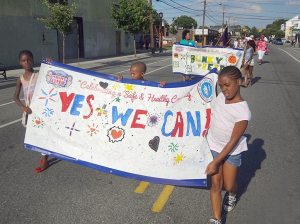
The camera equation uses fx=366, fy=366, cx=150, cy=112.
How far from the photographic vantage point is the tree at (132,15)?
105 ft

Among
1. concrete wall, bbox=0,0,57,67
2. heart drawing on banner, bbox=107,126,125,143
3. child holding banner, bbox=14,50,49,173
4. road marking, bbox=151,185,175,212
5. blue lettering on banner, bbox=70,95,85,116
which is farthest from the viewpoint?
concrete wall, bbox=0,0,57,67

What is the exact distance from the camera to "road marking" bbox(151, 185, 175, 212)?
4.12m

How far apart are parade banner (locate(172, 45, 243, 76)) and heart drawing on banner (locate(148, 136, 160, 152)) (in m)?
8.71

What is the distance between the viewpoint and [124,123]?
14.4 feet

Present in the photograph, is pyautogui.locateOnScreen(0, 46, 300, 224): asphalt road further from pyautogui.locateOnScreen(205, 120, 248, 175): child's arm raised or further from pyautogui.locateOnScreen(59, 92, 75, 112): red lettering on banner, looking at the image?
pyautogui.locateOnScreen(59, 92, 75, 112): red lettering on banner

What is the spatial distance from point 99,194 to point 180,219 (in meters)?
1.10

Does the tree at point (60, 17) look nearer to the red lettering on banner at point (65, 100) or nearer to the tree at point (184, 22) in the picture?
the red lettering on banner at point (65, 100)

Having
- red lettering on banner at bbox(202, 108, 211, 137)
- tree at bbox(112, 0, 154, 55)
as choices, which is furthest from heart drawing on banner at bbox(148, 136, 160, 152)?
tree at bbox(112, 0, 154, 55)

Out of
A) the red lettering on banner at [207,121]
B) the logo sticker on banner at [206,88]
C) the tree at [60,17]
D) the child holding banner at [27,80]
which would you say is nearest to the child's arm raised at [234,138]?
the red lettering on banner at [207,121]

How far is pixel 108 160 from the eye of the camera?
4.37m

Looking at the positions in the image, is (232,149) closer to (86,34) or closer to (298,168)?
(298,168)

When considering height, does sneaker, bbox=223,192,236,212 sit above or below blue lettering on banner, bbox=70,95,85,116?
below

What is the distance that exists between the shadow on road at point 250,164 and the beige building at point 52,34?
19467 millimetres

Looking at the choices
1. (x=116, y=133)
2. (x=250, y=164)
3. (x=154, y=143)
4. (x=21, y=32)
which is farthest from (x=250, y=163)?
(x=21, y=32)
